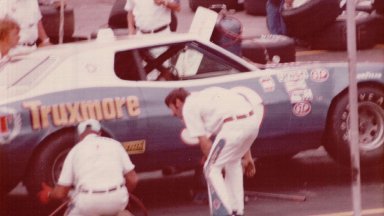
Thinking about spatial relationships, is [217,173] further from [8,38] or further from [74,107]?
[8,38]

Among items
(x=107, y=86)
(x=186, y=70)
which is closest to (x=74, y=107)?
(x=107, y=86)

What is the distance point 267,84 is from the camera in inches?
373

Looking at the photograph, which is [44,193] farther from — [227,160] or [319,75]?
[319,75]

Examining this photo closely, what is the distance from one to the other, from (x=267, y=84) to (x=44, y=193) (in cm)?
219

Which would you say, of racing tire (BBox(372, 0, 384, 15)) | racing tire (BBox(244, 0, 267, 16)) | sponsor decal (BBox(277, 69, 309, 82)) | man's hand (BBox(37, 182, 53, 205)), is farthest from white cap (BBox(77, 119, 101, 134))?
racing tire (BBox(372, 0, 384, 15))

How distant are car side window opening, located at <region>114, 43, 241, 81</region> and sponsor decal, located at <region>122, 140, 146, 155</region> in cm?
52

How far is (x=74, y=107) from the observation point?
29.5 feet

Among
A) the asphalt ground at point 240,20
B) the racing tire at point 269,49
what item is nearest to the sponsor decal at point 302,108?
the racing tire at point 269,49

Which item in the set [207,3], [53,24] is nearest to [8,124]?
[53,24]

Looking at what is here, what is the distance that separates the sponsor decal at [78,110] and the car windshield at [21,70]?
12.5 inches

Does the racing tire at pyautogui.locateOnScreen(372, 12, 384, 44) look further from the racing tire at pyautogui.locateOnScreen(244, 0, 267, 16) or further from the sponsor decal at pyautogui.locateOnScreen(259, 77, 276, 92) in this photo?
the sponsor decal at pyautogui.locateOnScreen(259, 77, 276, 92)

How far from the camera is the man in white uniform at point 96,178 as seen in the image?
766 centimetres

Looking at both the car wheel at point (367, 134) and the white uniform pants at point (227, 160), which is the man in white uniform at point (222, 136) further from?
the car wheel at point (367, 134)

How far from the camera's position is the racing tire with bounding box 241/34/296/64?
10383mm
